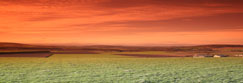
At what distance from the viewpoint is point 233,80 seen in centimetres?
1180

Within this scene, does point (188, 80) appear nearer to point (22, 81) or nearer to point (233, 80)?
point (233, 80)

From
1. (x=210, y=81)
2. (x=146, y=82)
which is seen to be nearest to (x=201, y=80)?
(x=210, y=81)

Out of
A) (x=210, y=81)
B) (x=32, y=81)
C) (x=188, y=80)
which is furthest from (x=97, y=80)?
(x=210, y=81)

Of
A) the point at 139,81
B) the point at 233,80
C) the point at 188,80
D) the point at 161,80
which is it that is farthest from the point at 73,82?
the point at 233,80

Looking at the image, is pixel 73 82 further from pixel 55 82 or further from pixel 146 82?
pixel 146 82

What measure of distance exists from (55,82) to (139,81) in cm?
402

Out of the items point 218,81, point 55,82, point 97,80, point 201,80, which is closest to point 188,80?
point 201,80

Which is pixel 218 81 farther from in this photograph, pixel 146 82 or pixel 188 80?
pixel 146 82

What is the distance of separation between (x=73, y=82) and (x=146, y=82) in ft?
11.4

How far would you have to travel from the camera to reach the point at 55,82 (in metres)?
11.3

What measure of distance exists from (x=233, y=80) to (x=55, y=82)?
8.68 m

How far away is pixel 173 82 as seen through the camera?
37.0 feet

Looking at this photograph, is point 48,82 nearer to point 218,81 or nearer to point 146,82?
point 146,82

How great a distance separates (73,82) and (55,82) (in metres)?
0.85
